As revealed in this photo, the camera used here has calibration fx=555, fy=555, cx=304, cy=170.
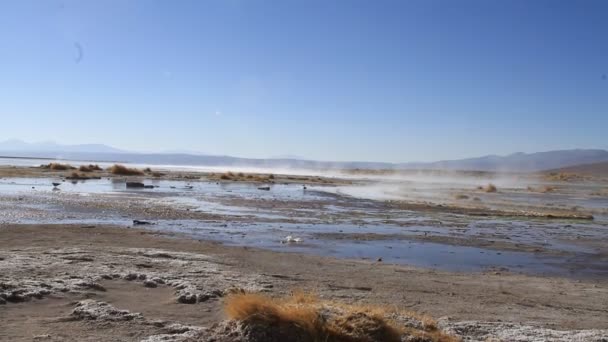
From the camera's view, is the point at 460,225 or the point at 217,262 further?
the point at 460,225

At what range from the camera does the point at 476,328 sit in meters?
8.53

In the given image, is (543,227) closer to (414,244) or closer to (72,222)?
(414,244)

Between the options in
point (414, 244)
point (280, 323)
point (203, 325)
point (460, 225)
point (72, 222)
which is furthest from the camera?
point (460, 225)

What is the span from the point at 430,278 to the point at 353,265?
2.10 m

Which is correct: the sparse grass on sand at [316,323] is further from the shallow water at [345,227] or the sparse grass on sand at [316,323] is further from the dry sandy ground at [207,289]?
the shallow water at [345,227]

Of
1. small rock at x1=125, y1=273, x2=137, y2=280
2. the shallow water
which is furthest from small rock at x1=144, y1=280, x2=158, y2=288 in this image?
the shallow water

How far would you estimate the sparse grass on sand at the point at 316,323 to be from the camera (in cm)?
715

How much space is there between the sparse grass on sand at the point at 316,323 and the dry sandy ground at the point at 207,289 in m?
1.02

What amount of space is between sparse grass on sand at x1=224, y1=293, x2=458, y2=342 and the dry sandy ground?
40.1 inches

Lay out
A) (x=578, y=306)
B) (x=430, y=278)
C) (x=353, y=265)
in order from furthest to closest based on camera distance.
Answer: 1. (x=353, y=265)
2. (x=430, y=278)
3. (x=578, y=306)

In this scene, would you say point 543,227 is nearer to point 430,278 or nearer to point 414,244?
point 414,244

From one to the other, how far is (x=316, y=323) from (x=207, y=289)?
11.3 ft

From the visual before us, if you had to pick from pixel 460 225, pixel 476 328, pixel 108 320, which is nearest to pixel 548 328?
pixel 476 328

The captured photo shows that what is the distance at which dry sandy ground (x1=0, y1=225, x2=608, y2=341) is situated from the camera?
27.0 ft
